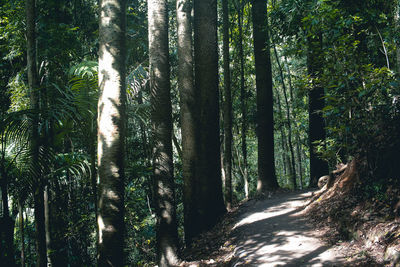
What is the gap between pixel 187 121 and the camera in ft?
26.9

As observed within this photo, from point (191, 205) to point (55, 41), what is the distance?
6.00 metres

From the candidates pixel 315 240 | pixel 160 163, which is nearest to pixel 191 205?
pixel 160 163

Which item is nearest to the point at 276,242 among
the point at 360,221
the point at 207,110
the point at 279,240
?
the point at 279,240

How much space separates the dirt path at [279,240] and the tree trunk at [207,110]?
1.06 metres

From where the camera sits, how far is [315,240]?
517cm

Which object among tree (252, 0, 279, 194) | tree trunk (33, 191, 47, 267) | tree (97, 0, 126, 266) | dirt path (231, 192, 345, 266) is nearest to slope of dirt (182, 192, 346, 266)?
dirt path (231, 192, 345, 266)

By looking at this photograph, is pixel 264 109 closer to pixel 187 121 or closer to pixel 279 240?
pixel 187 121

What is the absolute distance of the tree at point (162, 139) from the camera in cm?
611

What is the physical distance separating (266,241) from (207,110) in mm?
4278

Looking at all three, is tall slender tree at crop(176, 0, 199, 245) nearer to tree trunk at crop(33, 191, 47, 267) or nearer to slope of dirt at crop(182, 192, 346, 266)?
slope of dirt at crop(182, 192, 346, 266)

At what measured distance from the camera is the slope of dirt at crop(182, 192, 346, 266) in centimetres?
467

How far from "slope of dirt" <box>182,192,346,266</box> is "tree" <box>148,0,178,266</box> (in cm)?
61

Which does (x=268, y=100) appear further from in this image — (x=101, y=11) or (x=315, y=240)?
(x=101, y=11)

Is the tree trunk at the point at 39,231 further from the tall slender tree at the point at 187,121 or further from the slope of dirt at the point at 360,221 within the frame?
the slope of dirt at the point at 360,221
